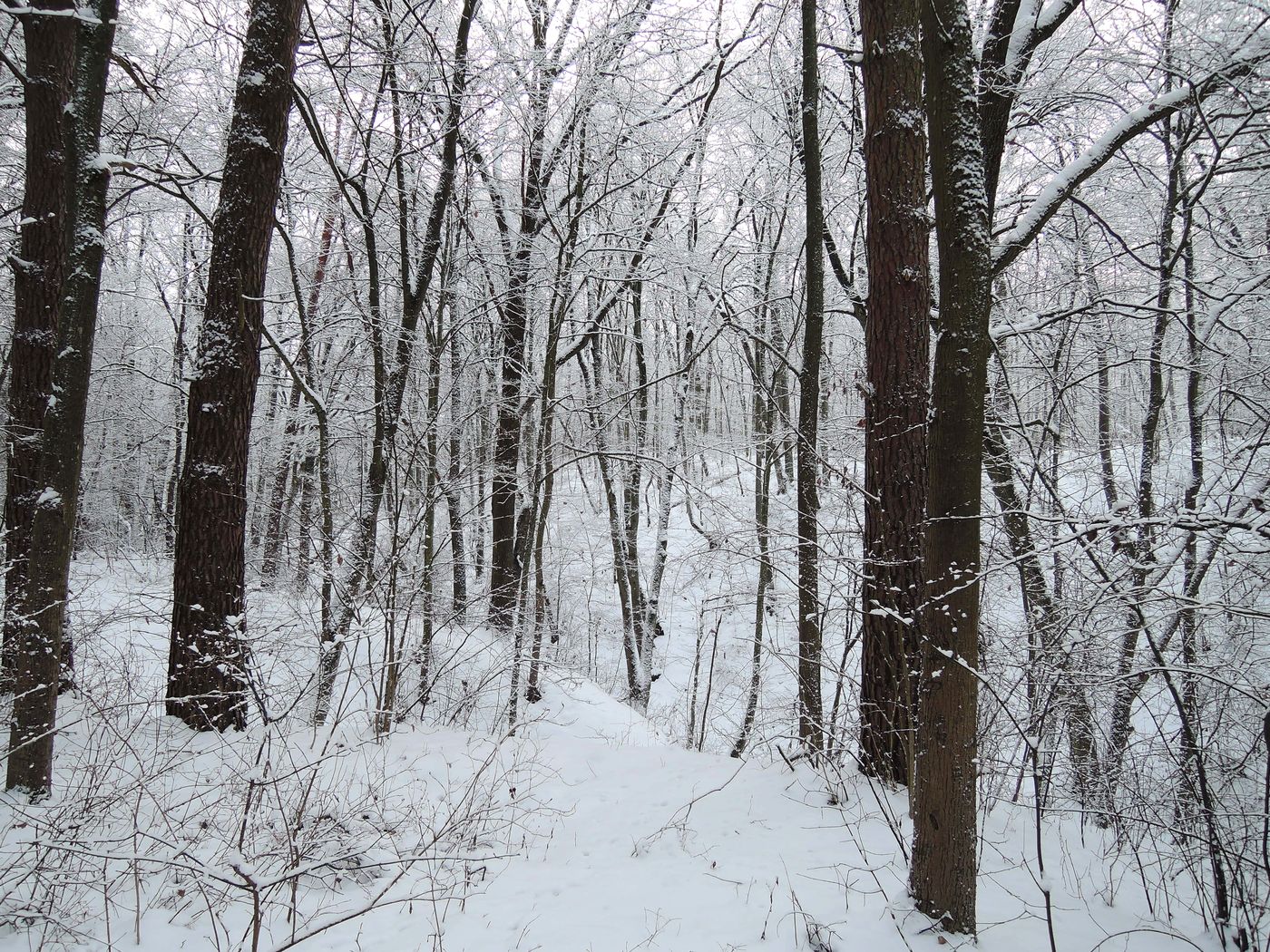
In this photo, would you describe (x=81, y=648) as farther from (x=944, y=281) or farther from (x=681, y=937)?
(x=944, y=281)

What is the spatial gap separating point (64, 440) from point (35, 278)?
3.20 m

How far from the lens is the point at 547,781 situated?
468cm

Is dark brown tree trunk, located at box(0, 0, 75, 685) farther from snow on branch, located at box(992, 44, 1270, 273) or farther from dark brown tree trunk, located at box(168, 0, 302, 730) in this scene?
snow on branch, located at box(992, 44, 1270, 273)

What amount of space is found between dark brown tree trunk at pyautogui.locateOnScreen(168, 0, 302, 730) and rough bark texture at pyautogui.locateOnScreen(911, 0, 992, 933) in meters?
4.56

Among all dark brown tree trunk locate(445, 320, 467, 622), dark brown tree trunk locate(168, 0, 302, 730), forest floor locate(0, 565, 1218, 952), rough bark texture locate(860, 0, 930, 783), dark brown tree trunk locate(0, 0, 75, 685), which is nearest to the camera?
forest floor locate(0, 565, 1218, 952)

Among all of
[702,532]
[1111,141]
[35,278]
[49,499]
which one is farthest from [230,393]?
[1111,141]

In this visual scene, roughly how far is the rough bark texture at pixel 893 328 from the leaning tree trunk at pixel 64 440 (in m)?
4.72

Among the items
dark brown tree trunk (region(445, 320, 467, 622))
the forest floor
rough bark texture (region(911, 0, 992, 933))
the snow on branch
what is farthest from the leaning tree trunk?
the snow on branch

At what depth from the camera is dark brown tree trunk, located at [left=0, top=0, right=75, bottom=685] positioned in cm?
450

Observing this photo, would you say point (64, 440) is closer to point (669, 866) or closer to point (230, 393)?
point (230, 393)

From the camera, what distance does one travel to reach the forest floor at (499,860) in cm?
255

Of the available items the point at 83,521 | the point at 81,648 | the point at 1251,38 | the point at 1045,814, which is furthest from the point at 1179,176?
the point at 83,521

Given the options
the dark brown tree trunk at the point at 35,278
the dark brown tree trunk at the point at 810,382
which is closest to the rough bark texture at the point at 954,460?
the dark brown tree trunk at the point at 810,382

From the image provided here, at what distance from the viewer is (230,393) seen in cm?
487
